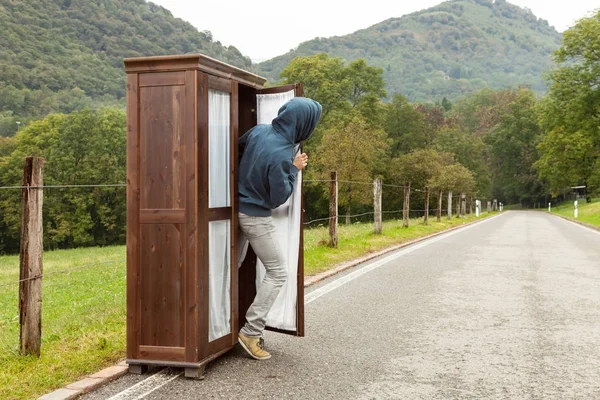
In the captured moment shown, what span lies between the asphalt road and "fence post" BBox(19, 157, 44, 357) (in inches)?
40.1

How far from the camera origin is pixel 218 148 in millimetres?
4875

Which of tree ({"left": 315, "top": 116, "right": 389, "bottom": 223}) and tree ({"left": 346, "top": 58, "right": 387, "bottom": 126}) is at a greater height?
tree ({"left": 346, "top": 58, "right": 387, "bottom": 126})

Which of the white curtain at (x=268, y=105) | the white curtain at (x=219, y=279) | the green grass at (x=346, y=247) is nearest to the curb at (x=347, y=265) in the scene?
the green grass at (x=346, y=247)

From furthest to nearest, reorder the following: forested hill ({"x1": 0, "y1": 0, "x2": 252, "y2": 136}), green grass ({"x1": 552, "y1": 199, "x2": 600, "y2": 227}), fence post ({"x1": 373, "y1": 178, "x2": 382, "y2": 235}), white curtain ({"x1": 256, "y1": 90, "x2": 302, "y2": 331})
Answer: forested hill ({"x1": 0, "y1": 0, "x2": 252, "y2": 136}) → green grass ({"x1": 552, "y1": 199, "x2": 600, "y2": 227}) → fence post ({"x1": 373, "y1": 178, "x2": 382, "y2": 235}) → white curtain ({"x1": 256, "y1": 90, "x2": 302, "y2": 331})

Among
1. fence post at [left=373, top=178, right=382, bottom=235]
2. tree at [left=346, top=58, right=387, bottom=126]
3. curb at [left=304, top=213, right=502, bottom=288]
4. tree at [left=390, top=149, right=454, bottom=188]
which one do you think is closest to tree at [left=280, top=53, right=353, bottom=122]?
tree at [left=346, top=58, right=387, bottom=126]

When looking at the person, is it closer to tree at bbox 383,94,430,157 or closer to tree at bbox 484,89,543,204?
tree at bbox 383,94,430,157

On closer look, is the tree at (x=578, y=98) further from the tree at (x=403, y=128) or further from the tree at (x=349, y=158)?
the tree at (x=349, y=158)

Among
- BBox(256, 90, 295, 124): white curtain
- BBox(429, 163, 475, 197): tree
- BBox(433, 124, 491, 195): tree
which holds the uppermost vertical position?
BBox(433, 124, 491, 195): tree

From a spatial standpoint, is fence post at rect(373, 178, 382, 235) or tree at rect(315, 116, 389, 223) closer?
fence post at rect(373, 178, 382, 235)

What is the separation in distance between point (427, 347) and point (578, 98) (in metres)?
54.0

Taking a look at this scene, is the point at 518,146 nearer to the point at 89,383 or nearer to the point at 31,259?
the point at 31,259

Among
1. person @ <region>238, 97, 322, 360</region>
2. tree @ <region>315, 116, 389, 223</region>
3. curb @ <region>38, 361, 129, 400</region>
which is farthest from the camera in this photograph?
tree @ <region>315, 116, 389, 223</region>

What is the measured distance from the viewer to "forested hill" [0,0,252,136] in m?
97.0

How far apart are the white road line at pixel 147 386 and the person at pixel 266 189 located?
0.70m
